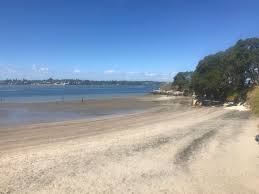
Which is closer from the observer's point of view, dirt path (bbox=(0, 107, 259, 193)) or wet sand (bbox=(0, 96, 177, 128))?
dirt path (bbox=(0, 107, 259, 193))

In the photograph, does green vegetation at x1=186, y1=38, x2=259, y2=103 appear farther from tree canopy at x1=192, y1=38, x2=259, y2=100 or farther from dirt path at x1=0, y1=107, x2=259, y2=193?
dirt path at x1=0, y1=107, x2=259, y2=193

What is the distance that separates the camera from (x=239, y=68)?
6238 centimetres

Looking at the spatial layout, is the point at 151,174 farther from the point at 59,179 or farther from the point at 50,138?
the point at 50,138

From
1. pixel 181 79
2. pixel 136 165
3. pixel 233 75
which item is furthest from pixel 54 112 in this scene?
pixel 181 79

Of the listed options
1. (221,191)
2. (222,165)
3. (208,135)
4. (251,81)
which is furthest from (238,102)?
(221,191)

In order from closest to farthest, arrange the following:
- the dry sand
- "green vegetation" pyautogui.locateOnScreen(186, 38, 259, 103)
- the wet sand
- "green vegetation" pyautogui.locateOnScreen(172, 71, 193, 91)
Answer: the dry sand, the wet sand, "green vegetation" pyautogui.locateOnScreen(186, 38, 259, 103), "green vegetation" pyautogui.locateOnScreen(172, 71, 193, 91)

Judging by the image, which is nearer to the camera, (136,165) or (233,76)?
(136,165)

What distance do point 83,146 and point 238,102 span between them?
43.3 m

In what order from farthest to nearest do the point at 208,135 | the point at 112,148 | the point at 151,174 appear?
the point at 208,135
the point at 112,148
the point at 151,174

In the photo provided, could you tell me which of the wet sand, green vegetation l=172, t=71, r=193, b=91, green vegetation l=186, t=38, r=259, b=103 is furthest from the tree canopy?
green vegetation l=172, t=71, r=193, b=91

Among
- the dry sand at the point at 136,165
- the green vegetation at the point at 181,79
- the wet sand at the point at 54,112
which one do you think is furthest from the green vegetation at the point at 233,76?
the green vegetation at the point at 181,79

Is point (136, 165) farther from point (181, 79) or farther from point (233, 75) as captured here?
point (181, 79)

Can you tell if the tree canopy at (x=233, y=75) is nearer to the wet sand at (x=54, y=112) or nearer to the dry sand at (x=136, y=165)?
the wet sand at (x=54, y=112)

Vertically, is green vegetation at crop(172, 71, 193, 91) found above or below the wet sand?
above
